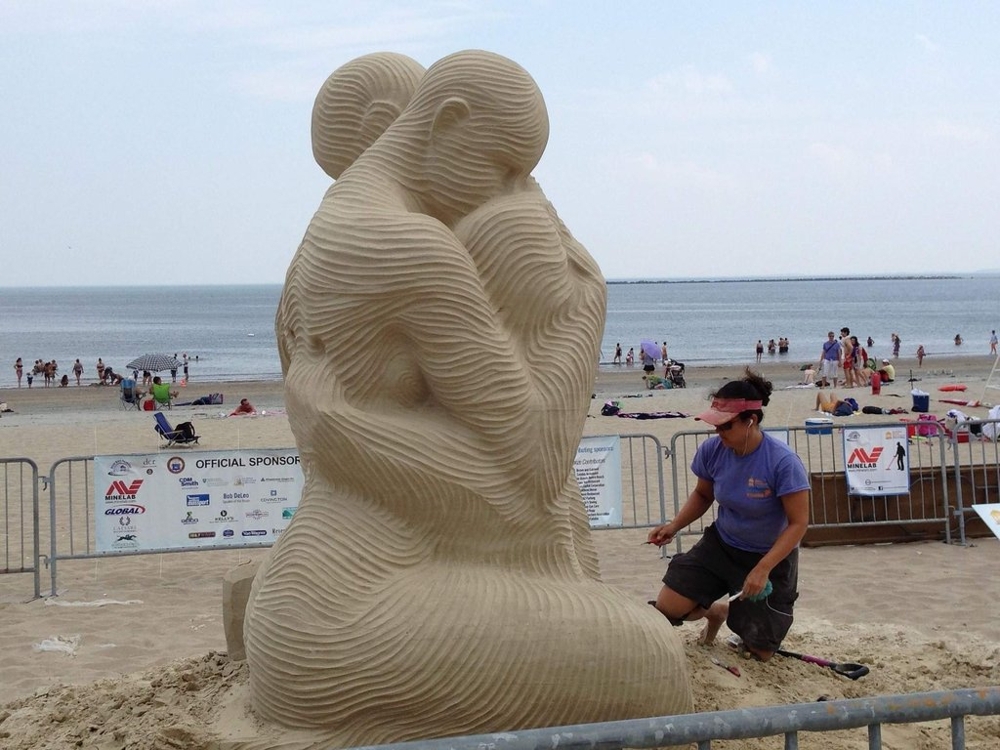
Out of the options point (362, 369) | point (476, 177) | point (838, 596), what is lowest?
point (838, 596)

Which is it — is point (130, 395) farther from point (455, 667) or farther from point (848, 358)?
point (455, 667)

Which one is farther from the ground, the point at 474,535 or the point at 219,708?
the point at 474,535

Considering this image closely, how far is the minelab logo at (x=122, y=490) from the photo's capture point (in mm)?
7914

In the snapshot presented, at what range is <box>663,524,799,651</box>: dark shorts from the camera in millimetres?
5004

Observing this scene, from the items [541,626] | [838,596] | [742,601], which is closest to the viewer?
[541,626]

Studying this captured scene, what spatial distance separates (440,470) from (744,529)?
1.84 meters

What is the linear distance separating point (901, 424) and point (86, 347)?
184 feet

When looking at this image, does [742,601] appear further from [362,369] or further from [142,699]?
[142,699]

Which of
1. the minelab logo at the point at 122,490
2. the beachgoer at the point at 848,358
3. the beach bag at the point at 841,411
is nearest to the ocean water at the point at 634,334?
the beachgoer at the point at 848,358

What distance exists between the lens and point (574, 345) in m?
4.05

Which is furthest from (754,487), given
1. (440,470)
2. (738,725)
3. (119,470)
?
(119,470)

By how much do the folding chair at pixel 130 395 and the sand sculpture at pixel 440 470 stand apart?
21.1m

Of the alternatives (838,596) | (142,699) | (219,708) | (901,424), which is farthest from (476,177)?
(901,424)

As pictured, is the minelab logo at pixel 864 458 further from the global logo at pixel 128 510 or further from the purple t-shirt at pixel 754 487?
the global logo at pixel 128 510
